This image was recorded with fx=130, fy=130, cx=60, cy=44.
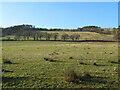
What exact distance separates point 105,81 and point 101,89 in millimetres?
1220

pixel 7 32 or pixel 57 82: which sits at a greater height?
pixel 7 32

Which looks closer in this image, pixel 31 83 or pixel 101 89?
pixel 101 89

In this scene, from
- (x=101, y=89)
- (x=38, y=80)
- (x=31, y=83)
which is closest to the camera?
(x=101, y=89)

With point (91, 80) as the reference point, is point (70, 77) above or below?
above

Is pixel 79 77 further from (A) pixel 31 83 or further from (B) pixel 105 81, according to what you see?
(A) pixel 31 83

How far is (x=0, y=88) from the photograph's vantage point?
22.6 feet

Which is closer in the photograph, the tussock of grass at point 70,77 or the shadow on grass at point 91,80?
the shadow on grass at point 91,80

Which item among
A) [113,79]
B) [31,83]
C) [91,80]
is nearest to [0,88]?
[31,83]

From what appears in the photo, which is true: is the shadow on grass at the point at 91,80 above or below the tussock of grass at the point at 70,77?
below

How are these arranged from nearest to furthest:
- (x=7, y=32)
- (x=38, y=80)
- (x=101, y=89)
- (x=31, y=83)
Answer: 1. (x=101, y=89)
2. (x=31, y=83)
3. (x=38, y=80)
4. (x=7, y=32)

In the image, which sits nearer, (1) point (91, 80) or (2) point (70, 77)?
(2) point (70, 77)

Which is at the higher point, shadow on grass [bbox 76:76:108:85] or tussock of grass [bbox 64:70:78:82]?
tussock of grass [bbox 64:70:78:82]

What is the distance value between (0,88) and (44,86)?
2.32 m

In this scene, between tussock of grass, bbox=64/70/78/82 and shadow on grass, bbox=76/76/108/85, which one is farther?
tussock of grass, bbox=64/70/78/82
